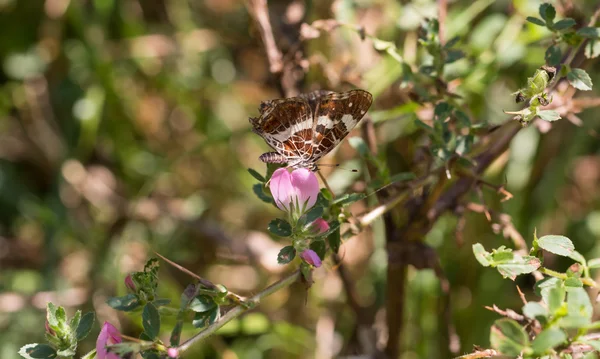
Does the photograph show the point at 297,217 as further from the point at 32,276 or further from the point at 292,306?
the point at 32,276

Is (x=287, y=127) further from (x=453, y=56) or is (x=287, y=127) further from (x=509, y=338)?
(x=509, y=338)

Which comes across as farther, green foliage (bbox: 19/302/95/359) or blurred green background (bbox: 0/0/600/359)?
blurred green background (bbox: 0/0/600/359)

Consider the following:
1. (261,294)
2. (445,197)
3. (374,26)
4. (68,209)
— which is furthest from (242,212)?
Result: (261,294)

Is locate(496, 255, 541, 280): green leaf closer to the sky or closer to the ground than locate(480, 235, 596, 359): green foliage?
closer to the ground

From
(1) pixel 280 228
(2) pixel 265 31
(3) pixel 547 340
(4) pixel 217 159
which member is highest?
(2) pixel 265 31

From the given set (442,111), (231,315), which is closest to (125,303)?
(231,315)

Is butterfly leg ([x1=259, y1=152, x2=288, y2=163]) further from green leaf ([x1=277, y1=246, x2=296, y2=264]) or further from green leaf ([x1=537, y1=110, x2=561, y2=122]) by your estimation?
green leaf ([x1=537, y1=110, x2=561, y2=122])

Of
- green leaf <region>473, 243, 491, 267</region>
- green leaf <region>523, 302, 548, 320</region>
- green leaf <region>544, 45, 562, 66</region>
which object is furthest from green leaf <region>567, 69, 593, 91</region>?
green leaf <region>523, 302, 548, 320</region>
